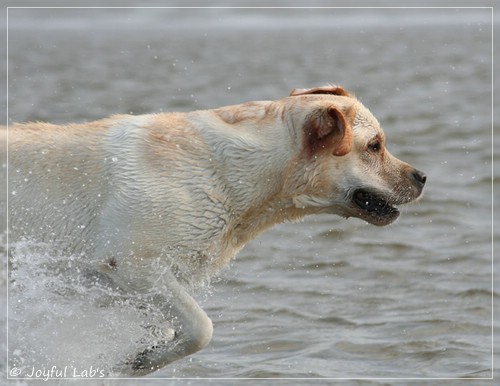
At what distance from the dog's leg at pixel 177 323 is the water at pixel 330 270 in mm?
227

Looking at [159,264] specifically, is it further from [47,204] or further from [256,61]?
[256,61]

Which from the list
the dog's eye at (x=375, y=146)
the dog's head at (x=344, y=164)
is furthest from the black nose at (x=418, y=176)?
the dog's eye at (x=375, y=146)

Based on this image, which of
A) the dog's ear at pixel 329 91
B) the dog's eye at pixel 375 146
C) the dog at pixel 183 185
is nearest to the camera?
the dog at pixel 183 185

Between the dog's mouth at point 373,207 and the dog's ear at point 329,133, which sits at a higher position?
the dog's ear at point 329,133

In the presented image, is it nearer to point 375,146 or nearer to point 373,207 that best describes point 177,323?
point 373,207

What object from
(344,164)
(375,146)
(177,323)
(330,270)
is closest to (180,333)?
(177,323)

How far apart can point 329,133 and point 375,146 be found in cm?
37

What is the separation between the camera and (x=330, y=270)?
9.90m

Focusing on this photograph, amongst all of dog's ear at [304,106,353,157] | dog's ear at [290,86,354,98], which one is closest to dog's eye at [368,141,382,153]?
dog's ear at [304,106,353,157]

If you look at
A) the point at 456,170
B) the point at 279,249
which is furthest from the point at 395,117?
the point at 279,249

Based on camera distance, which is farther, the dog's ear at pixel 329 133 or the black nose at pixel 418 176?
the black nose at pixel 418 176

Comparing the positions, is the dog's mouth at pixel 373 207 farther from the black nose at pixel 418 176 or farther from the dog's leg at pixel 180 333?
the dog's leg at pixel 180 333

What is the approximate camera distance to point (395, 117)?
17484mm

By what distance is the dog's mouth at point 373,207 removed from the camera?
630 centimetres
